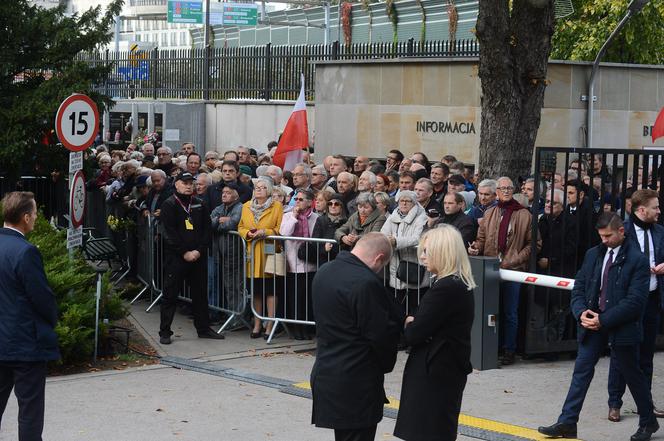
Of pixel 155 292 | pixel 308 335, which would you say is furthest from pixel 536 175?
pixel 155 292

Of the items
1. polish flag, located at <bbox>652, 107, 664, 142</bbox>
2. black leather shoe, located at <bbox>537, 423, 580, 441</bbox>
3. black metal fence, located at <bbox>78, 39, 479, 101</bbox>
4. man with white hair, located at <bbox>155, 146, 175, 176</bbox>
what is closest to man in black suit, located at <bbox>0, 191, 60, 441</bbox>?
black leather shoe, located at <bbox>537, 423, 580, 441</bbox>

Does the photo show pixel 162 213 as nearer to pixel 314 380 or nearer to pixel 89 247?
pixel 89 247

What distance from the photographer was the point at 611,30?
31688 mm

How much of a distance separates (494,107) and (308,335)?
3.34m

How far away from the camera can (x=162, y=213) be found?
1206 cm

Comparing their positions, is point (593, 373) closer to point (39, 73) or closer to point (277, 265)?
point (277, 265)

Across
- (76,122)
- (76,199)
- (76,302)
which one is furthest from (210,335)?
(76,122)

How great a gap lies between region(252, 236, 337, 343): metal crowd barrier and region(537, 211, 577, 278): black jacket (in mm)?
2398

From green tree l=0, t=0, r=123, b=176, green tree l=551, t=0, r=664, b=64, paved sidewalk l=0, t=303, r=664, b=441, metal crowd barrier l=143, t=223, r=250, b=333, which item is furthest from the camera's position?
green tree l=551, t=0, r=664, b=64

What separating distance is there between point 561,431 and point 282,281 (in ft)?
15.6

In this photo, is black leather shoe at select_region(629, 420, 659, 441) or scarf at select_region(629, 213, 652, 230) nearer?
black leather shoe at select_region(629, 420, 659, 441)

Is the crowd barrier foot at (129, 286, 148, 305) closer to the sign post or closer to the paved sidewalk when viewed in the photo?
the sign post

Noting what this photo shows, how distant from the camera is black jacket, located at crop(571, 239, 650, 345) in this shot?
8016 millimetres

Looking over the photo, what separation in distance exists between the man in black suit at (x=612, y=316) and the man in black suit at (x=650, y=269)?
0.86 ft
